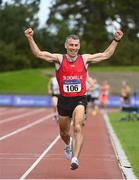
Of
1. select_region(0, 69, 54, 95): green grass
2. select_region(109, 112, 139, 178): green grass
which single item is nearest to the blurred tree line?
select_region(0, 69, 54, 95): green grass

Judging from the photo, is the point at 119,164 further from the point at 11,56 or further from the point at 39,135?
the point at 11,56

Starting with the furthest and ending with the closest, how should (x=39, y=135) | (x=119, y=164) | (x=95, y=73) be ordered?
1. (x=95, y=73)
2. (x=39, y=135)
3. (x=119, y=164)

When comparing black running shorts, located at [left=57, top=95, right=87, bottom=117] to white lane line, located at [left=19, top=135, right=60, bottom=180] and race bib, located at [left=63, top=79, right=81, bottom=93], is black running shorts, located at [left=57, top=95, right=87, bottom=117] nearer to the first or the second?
race bib, located at [left=63, top=79, right=81, bottom=93]

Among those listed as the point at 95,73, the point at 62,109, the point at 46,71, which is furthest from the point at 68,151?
the point at 46,71

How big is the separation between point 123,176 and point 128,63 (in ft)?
277

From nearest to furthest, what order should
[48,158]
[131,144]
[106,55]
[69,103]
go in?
[69,103]
[106,55]
[48,158]
[131,144]

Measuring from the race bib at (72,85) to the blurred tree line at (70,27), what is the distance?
49.0 m

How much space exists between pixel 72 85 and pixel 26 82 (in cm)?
5629

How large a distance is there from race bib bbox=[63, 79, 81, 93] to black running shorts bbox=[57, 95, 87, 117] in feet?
0.52

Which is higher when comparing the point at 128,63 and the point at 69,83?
the point at 69,83

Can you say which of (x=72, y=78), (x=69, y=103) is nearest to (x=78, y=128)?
(x=69, y=103)

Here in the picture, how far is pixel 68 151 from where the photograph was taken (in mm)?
10906

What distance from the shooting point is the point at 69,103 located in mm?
10414

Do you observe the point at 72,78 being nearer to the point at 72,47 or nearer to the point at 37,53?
the point at 72,47
